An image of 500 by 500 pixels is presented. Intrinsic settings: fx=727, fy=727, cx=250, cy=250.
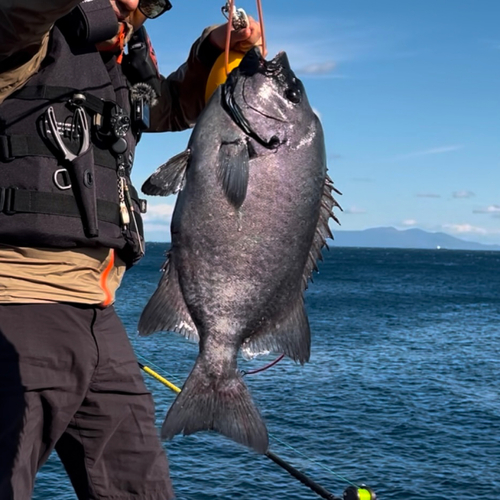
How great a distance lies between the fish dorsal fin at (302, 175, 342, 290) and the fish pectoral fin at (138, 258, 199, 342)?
0.55m

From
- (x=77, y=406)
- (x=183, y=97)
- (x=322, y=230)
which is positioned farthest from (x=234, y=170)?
(x=183, y=97)

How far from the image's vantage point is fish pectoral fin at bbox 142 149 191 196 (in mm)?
2891

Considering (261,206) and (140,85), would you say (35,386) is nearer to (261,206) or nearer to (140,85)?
(261,206)

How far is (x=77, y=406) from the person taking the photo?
141 inches

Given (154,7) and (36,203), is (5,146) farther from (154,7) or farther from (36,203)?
(154,7)

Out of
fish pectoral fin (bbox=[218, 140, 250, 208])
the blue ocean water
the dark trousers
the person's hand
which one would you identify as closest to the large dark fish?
fish pectoral fin (bbox=[218, 140, 250, 208])

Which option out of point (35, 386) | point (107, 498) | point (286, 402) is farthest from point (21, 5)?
point (286, 402)

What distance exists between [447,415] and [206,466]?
387 inches

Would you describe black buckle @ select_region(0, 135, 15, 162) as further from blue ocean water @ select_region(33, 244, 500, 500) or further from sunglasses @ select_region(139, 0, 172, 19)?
blue ocean water @ select_region(33, 244, 500, 500)

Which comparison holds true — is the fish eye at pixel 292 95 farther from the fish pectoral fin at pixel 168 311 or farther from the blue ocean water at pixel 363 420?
the blue ocean water at pixel 363 420

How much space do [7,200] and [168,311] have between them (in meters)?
0.95

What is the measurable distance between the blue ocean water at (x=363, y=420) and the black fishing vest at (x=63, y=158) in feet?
42.7

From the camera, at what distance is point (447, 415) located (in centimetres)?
2428

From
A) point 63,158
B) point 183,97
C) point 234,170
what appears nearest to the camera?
point 234,170
